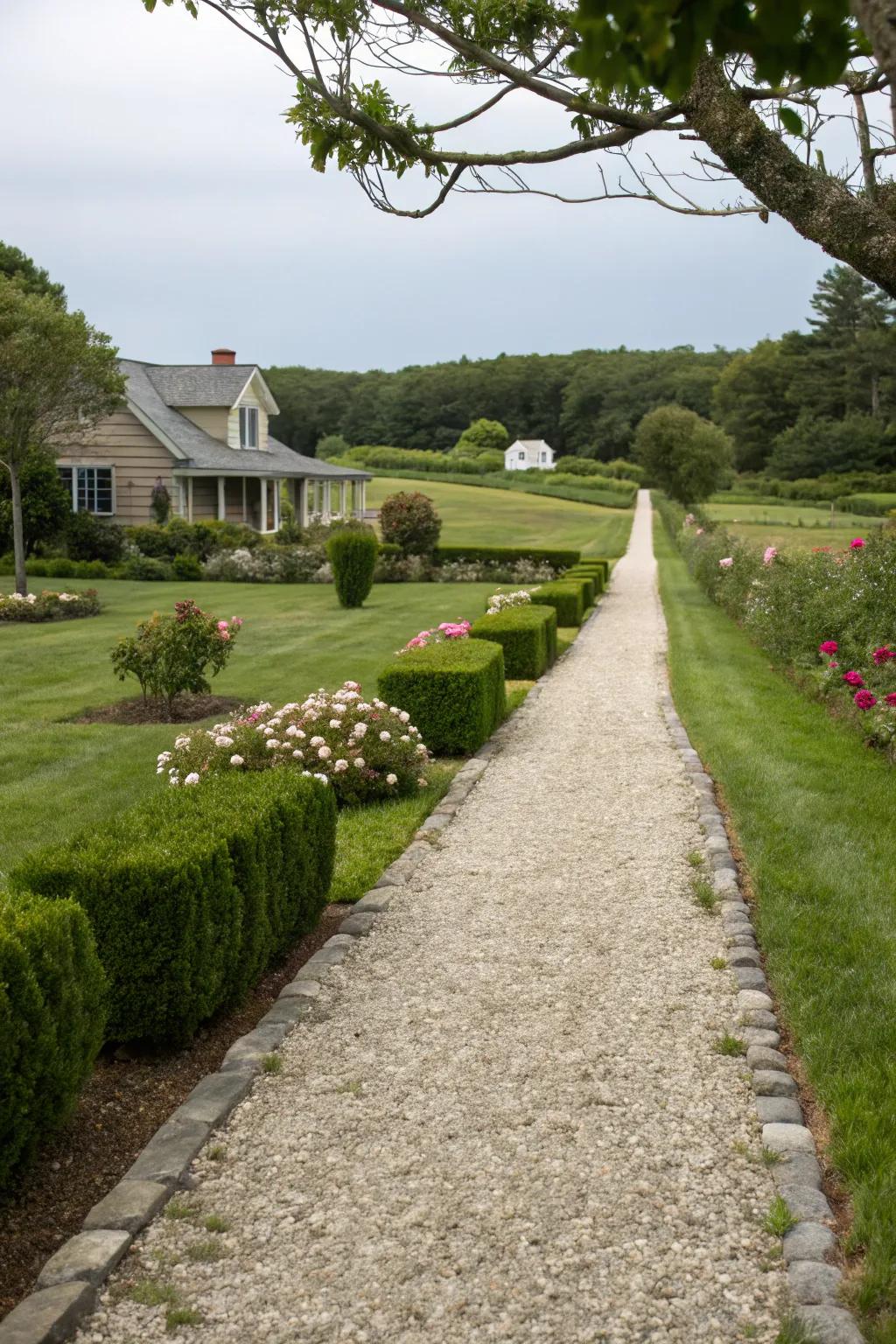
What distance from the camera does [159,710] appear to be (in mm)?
10562

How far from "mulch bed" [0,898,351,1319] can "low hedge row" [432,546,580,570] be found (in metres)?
22.3

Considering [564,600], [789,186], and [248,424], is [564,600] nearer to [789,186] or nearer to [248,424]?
[789,186]

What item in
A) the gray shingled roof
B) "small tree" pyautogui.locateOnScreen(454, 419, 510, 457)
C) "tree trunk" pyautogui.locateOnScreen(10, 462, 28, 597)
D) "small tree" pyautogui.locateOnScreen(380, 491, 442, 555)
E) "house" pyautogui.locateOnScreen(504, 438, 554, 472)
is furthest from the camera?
"small tree" pyautogui.locateOnScreen(454, 419, 510, 457)

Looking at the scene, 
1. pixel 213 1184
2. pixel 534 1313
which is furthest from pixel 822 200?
pixel 213 1184

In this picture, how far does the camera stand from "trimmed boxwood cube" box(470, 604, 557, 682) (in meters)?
12.6

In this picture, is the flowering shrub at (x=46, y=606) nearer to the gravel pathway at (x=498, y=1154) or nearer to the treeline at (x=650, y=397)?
the gravel pathway at (x=498, y=1154)

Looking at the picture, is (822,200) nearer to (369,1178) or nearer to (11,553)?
(369,1178)

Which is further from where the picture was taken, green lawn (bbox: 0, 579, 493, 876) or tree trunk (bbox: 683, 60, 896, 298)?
green lawn (bbox: 0, 579, 493, 876)

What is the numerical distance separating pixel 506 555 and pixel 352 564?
7591 millimetres

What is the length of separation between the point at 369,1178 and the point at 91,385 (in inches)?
773

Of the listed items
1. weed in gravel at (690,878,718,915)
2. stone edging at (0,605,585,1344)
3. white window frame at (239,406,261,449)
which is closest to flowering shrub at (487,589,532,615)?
weed in gravel at (690,878,718,915)

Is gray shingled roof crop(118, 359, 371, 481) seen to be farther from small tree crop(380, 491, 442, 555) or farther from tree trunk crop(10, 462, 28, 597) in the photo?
tree trunk crop(10, 462, 28, 597)

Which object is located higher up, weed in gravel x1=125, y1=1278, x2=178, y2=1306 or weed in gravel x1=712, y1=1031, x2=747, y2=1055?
weed in gravel x1=712, y1=1031, x2=747, y2=1055

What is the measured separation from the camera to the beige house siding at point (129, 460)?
29219 millimetres
